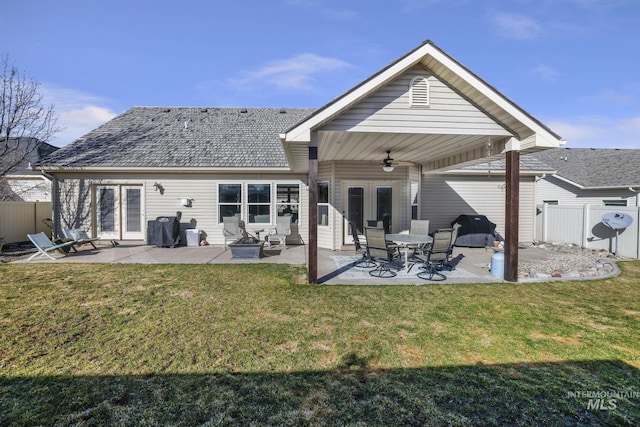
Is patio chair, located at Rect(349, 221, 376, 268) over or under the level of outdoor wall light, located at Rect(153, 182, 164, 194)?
under

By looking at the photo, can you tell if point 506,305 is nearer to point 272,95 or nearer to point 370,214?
point 370,214

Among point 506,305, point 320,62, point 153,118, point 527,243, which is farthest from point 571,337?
point 153,118

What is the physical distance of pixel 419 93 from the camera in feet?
19.4

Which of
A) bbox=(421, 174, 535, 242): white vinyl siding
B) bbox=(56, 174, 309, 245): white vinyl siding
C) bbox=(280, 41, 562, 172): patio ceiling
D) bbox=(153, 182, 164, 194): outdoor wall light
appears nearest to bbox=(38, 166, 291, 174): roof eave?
bbox=(56, 174, 309, 245): white vinyl siding

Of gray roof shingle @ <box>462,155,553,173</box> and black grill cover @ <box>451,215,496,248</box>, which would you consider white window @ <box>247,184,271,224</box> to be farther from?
gray roof shingle @ <box>462,155,553,173</box>

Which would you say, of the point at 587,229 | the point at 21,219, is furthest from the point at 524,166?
the point at 21,219

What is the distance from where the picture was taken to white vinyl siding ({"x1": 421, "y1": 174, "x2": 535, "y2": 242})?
38.5 feet

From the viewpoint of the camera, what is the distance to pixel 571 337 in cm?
372

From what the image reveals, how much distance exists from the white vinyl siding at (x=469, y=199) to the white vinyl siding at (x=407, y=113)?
5.89 meters

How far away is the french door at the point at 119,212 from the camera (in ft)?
35.9

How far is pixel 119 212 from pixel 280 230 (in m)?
5.97

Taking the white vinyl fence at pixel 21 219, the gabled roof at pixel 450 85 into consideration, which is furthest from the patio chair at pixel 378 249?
the white vinyl fence at pixel 21 219

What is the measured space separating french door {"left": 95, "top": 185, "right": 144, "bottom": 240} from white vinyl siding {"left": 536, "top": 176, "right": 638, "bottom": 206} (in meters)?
19.6

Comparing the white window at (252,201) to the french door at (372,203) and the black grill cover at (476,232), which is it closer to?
the french door at (372,203)
